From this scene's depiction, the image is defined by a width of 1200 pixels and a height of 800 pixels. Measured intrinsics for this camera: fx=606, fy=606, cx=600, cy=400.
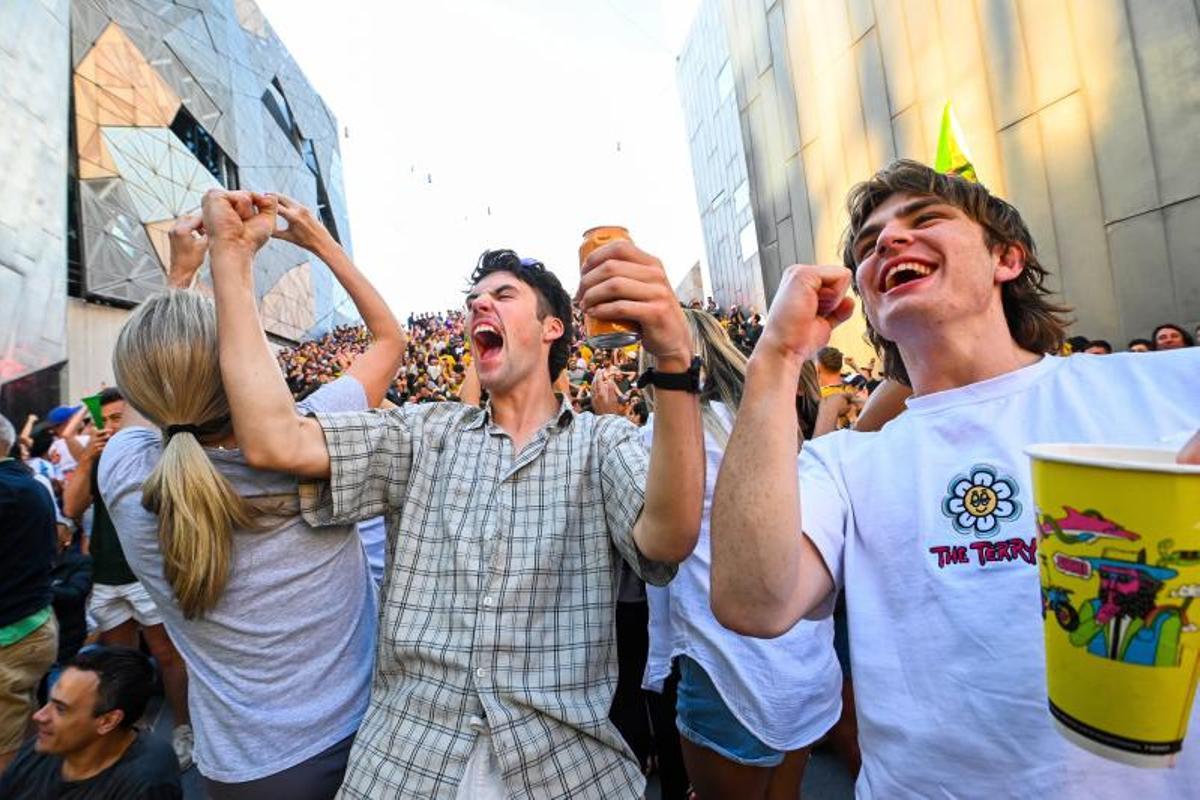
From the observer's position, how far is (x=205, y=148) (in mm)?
25531

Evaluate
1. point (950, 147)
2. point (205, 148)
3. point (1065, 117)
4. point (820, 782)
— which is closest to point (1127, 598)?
point (950, 147)

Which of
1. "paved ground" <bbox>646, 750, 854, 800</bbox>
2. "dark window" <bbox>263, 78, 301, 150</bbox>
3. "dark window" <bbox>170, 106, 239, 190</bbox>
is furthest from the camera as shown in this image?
"dark window" <bbox>263, 78, 301, 150</bbox>

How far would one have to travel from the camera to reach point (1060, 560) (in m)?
0.75

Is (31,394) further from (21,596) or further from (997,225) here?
(997,225)

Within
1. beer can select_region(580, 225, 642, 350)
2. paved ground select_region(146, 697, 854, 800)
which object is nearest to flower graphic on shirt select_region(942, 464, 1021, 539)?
beer can select_region(580, 225, 642, 350)

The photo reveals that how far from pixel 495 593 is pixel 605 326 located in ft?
2.25

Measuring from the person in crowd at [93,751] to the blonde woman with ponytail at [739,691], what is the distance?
183cm

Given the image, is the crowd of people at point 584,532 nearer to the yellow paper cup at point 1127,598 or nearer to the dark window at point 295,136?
the yellow paper cup at point 1127,598

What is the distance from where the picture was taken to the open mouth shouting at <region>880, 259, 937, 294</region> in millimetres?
1297

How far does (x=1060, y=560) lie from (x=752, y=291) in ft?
73.4

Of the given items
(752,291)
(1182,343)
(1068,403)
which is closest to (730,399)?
(1068,403)

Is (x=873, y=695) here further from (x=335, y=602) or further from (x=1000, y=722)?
(x=335, y=602)

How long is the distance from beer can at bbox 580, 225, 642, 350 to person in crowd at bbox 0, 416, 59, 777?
2.72 meters

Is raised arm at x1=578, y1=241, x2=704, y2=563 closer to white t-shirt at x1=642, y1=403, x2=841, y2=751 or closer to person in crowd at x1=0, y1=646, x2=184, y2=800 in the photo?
white t-shirt at x1=642, y1=403, x2=841, y2=751
